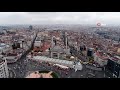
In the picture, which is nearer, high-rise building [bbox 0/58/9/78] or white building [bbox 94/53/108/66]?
high-rise building [bbox 0/58/9/78]

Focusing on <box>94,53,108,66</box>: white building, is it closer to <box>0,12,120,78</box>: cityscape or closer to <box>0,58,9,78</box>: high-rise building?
<box>0,12,120,78</box>: cityscape

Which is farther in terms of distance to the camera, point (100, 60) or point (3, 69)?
point (100, 60)

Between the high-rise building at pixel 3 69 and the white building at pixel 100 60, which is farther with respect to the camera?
the white building at pixel 100 60

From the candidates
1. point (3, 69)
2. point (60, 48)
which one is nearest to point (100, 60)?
point (60, 48)

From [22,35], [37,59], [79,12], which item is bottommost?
[37,59]

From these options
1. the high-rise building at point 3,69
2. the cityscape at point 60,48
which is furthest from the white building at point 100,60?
the high-rise building at point 3,69

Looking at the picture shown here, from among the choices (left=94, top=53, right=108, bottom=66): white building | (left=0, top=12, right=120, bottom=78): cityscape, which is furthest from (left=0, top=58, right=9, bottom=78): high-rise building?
(left=94, top=53, right=108, bottom=66): white building

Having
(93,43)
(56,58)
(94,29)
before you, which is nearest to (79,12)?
(94,29)

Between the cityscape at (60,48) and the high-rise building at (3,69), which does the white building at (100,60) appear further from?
the high-rise building at (3,69)

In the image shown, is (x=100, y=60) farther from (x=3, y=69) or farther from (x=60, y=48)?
(x=3, y=69)
